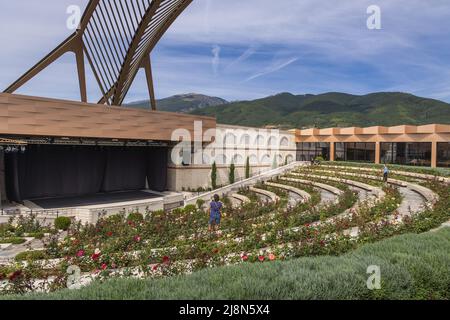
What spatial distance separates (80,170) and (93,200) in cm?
439

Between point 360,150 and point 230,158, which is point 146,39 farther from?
point 360,150

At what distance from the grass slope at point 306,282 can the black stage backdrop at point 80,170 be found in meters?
25.4

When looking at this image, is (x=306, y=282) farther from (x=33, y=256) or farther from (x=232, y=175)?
(x=232, y=175)

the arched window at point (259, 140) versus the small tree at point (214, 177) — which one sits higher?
the arched window at point (259, 140)

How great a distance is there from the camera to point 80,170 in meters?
30.4

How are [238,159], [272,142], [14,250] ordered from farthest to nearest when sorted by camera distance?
[272,142]
[238,159]
[14,250]

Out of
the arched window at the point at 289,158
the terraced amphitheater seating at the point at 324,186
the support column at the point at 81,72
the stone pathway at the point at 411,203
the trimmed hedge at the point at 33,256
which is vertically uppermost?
the support column at the point at 81,72

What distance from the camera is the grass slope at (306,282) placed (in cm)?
435

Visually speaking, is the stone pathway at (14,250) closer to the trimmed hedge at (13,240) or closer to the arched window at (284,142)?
the trimmed hedge at (13,240)

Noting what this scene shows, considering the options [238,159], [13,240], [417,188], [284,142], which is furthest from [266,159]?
[13,240]

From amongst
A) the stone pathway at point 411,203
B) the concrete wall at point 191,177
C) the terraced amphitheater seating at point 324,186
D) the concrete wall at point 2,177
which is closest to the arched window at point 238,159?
the concrete wall at point 191,177

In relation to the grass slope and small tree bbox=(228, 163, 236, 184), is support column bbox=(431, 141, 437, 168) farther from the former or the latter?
the grass slope

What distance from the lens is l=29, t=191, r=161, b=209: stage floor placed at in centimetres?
2528

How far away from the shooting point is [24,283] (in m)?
6.84
